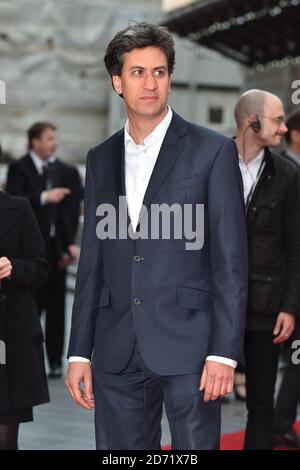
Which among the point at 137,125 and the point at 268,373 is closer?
the point at 137,125

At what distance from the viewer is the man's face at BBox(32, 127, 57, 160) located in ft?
29.9

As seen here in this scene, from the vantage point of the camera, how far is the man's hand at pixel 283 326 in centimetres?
530

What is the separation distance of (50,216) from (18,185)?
0.35 metres

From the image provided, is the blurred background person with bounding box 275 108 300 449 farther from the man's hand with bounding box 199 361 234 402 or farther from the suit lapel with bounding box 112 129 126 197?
the man's hand with bounding box 199 361 234 402

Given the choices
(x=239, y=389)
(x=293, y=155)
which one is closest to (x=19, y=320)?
(x=293, y=155)

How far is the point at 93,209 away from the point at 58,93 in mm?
12341

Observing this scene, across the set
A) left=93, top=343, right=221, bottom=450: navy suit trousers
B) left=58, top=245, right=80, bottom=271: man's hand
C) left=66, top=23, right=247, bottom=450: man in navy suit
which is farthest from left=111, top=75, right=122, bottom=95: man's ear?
left=58, top=245, right=80, bottom=271: man's hand

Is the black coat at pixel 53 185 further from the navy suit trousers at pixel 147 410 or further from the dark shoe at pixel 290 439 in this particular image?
the navy suit trousers at pixel 147 410

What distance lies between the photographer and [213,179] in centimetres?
376

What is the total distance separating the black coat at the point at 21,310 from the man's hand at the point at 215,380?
1.46m

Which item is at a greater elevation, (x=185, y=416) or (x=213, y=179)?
(x=213, y=179)

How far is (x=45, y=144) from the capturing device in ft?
30.0
